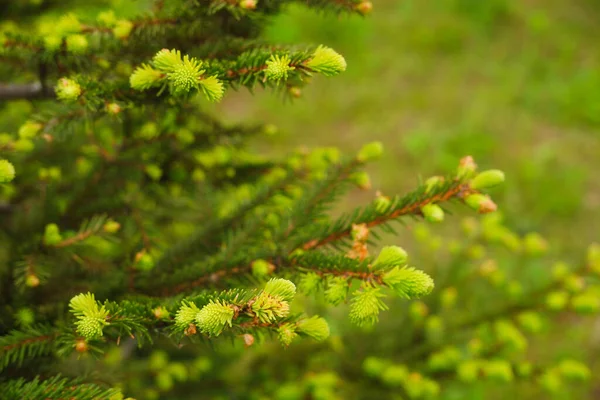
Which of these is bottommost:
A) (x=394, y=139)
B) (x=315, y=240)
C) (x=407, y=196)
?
(x=394, y=139)

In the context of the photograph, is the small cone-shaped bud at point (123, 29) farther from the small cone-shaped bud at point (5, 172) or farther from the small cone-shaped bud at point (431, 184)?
the small cone-shaped bud at point (431, 184)

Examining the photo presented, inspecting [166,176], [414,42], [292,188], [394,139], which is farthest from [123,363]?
[414,42]

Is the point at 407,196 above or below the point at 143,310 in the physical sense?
above

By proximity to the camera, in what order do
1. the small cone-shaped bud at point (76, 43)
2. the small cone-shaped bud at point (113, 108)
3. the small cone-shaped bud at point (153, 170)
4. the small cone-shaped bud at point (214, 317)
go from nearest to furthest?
1. the small cone-shaped bud at point (214, 317)
2. the small cone-shaped bud at point (113, 108)
3. the small cone-shaped bud at point (76, 43)
4. the small cone-shaped bud at point (153, 170)

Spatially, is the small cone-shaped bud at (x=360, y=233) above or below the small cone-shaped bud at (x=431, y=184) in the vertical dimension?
below

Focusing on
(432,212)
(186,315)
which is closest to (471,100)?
(432,212)

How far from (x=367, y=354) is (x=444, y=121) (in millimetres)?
2734

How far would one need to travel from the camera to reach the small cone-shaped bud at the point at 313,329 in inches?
40.7

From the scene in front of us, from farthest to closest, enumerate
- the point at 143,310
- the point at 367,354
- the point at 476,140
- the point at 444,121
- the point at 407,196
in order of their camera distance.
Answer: the point at 444,121 < the point at 476,140 < the point at 367,354 < the point at 407,196 < the point at 143,310

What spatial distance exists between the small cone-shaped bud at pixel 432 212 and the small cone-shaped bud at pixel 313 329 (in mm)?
339

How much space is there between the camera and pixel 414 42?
503 centimetres

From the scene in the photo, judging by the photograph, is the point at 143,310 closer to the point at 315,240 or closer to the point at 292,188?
the point at 315,240

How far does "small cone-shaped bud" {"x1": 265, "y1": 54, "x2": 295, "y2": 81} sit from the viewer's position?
0.98 meters

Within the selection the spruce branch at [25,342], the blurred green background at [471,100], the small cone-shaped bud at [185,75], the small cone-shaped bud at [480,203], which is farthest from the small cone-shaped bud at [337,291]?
the blurred green background at [471,100]
